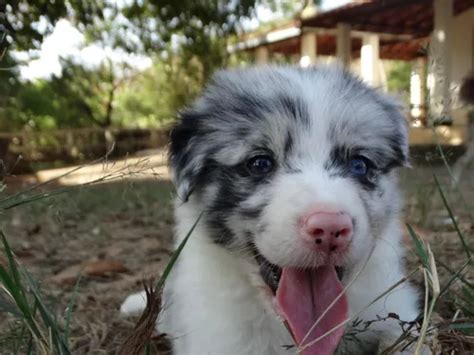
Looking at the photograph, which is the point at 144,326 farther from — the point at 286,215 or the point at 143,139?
the point at 143,139

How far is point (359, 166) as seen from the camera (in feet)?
7.93

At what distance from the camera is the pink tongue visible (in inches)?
84.4

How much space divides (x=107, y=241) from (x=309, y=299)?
11.6ft

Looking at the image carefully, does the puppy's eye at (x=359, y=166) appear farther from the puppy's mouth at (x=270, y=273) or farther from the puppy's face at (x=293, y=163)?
the puppy's mouth at (x=270, y=273)

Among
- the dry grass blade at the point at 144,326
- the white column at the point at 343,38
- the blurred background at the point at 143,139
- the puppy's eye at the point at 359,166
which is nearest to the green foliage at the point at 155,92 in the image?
the blurred background at the point at 143,139

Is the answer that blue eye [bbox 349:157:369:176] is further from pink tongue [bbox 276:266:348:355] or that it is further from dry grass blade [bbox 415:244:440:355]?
dry grass blade [bbox 415:244:440:355]

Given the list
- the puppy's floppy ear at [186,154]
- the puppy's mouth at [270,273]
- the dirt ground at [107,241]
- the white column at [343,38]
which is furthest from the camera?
the white column at [343,38]

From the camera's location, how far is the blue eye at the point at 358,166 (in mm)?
2379

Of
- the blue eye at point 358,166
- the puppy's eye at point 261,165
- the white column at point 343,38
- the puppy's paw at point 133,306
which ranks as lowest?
the puppy's paw at point 133,306

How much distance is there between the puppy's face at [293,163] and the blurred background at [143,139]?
8.6 inches

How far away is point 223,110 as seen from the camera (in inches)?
101

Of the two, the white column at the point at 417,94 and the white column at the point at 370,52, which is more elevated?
the white column at the point at 417,94

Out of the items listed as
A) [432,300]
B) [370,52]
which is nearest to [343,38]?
[370,52]

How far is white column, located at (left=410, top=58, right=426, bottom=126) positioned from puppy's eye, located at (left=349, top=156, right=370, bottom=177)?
500mm
